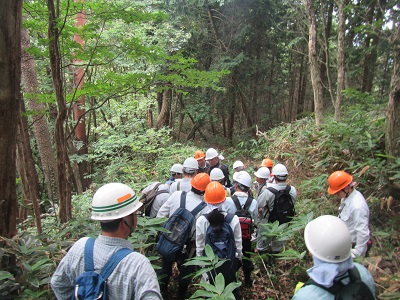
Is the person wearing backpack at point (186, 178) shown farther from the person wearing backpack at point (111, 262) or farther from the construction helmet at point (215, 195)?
the person wearing backpack at point (111, 262)

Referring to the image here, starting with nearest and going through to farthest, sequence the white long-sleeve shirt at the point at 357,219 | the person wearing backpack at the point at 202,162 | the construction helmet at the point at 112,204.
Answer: the construction helmet at the point at 112,204
the white long-sleeve shirt at the point at 357,219
the person wearing backpack at the point at 202,162

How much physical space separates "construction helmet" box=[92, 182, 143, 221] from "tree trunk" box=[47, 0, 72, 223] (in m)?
2.62

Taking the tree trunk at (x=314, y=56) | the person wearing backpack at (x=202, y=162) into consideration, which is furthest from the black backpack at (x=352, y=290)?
the tree trunk at (x=314, y=56)

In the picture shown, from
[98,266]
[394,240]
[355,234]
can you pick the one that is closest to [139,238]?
[98,266]

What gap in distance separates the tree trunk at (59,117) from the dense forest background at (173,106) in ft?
0.07

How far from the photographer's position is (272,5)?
46.3ft

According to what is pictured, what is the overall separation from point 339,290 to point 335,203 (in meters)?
4.96

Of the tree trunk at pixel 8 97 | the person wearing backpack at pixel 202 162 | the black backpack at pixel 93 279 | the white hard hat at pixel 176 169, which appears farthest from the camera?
the person wearing backpack at pixel 202 162

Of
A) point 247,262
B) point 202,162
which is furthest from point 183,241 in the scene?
point 202,162

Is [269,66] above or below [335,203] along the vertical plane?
above

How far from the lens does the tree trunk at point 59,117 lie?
3.82 meters

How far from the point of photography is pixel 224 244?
3.24 meters

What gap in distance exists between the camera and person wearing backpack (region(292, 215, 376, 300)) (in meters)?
1.49

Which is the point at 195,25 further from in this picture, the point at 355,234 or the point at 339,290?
the point at 339,290
